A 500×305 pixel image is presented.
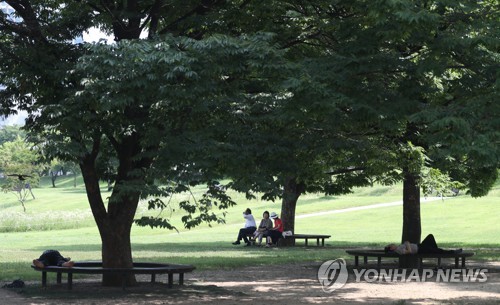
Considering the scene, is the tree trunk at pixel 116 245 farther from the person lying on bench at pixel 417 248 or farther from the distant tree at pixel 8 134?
the distant tree at pixel 8 134

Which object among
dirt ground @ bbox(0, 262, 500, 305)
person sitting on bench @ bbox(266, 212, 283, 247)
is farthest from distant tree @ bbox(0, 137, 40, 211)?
dirt ground @ bbox(0, 262, 500, 305)

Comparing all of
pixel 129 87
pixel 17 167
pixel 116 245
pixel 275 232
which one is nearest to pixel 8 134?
pixel 17 167

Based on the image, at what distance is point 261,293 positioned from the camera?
1606cm

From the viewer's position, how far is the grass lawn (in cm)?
2572

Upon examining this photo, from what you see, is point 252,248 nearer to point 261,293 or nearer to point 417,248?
point 417,248

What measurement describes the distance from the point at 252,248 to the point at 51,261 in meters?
15.5

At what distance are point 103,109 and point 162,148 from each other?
1.47 m

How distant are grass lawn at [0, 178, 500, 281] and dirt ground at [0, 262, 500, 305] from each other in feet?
11.3

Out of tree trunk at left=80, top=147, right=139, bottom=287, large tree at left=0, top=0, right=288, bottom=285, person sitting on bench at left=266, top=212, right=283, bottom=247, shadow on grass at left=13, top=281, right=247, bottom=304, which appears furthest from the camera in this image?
person sitting on bench at left=266, top=212, right=283, bottom=247

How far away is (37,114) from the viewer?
14.8 metres

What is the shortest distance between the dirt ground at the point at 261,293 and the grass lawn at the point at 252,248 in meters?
3.44

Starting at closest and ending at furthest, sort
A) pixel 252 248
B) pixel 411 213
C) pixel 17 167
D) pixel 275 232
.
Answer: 1. pixel 411 213
2. pixel 252 248
3. pixel 275 232
4. pixel 17 167

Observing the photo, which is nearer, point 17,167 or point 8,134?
point 17,167

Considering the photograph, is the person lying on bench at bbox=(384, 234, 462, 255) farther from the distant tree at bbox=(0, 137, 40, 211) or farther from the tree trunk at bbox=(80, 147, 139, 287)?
the distant tree at bbox=(0, 137, 40, 211)
